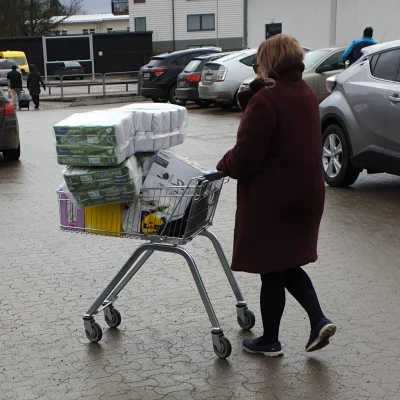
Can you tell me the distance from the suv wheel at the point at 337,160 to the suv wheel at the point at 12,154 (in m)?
5.68

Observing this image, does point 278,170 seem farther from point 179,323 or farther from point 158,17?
point 158,17

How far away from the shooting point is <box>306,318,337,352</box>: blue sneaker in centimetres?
450

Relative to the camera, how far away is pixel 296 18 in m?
35.8

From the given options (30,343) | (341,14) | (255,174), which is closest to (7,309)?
(30,343)

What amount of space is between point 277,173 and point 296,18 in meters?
32.7

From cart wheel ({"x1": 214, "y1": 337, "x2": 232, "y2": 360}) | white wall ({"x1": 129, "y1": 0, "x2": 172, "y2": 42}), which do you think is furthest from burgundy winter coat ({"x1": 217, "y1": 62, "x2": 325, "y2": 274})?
white wall ({"x1": 129, "y1": 0, "x2": 172, "y2": 42})

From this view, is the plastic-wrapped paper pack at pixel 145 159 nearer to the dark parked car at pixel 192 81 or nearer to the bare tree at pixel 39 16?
the dark parked car at pixel 192 81

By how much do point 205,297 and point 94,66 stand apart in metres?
53.8

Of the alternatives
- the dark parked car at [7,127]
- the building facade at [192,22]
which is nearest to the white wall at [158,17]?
the building facade at [192,22]

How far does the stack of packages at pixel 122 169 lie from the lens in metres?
4.36

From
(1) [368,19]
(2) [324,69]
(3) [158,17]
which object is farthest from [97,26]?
(2) [324,69]

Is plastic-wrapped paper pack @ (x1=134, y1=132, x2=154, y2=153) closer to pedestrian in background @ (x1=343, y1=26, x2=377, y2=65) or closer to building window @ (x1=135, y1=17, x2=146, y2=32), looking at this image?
pedestrian in background @ (x1=343, y1=26, x2=377, y2=65)

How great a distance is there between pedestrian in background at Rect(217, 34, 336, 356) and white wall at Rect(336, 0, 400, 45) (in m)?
27.1

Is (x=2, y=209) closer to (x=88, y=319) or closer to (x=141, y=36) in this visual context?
(x=88, y=319)
